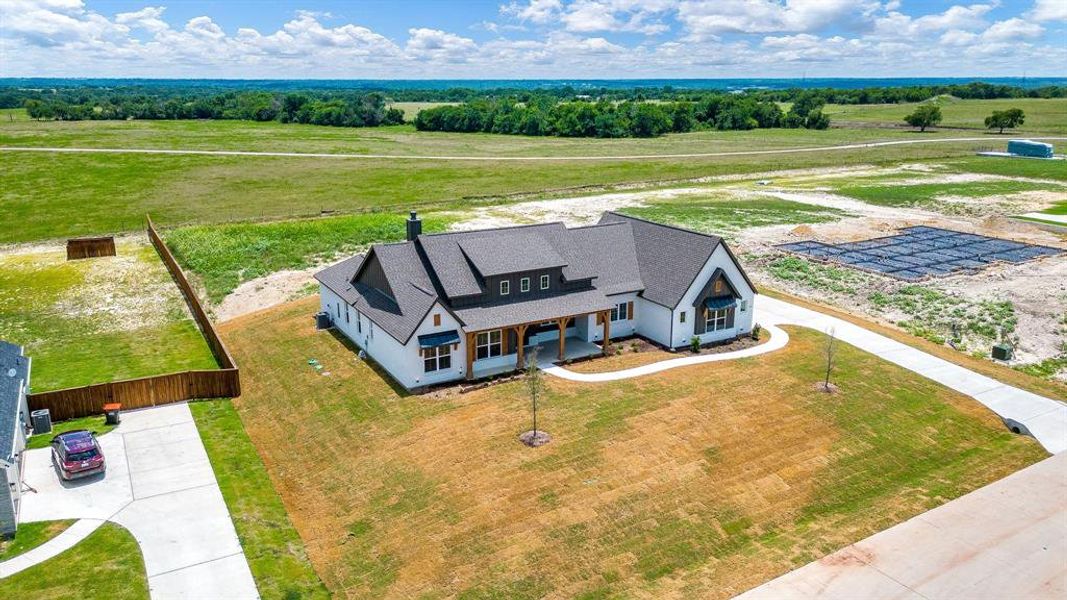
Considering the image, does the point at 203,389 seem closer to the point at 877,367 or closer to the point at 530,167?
the point at 877,367

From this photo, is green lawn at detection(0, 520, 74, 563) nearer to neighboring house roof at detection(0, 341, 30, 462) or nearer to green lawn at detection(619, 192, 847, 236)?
neighboring house roof at detection(0, 341, 30, 462)

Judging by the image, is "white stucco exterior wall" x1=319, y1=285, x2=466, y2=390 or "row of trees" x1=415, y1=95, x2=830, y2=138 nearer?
"white stucco exterior wall" x1=319, y1=285, x2=466, y2=390

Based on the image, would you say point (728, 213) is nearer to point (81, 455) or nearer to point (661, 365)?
point (661, 365)

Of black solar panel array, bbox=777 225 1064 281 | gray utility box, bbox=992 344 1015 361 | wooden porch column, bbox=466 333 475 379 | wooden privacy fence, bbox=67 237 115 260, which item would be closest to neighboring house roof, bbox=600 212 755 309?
wooden porch column, bbox=466 333 475 379

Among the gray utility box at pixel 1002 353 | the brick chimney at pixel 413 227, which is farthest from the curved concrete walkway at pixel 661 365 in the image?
the gray utility box at pixel 1002 353

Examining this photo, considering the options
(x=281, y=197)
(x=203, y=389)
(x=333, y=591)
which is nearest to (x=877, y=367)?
(x=333, y=591)

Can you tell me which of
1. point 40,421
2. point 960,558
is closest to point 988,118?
point 960,558

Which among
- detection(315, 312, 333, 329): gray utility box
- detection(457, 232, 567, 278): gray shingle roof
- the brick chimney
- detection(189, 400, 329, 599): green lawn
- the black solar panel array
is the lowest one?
detection(189, 400, 329, 599): green lawn
